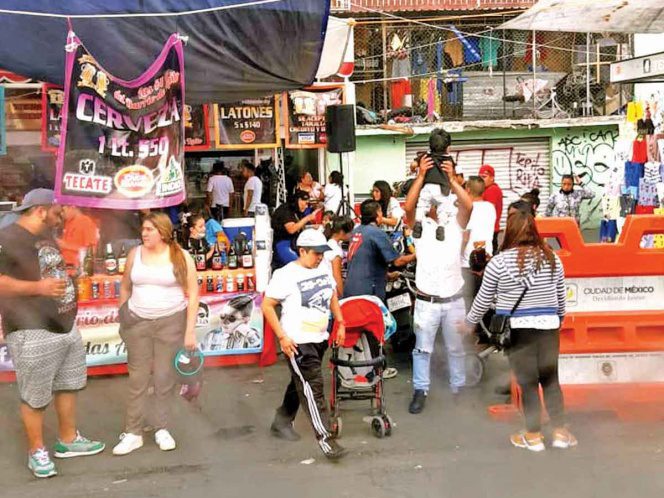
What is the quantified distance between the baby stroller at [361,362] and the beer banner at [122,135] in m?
1.81

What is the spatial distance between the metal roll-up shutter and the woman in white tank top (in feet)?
49.7

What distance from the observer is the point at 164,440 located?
18.8ft

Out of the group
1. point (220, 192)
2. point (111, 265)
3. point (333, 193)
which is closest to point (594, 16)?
point (111, 265)

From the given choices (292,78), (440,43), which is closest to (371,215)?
(292,78)

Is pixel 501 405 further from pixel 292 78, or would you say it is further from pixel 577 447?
pixel 292 78

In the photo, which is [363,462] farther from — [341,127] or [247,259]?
[341,127]

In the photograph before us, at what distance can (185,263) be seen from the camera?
574 centimetres

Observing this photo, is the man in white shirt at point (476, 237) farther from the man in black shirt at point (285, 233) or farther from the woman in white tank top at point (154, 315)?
the woman in white tank top at point (154, 315)

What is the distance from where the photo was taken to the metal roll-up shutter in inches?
806

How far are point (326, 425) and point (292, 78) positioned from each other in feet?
11.6

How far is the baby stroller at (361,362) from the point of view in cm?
589

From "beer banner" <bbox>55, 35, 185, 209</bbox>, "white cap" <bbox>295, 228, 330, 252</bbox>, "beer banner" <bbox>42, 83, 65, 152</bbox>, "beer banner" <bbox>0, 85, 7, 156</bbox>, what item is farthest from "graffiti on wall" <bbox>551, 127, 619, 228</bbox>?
"white cap" <bbox>295, 228, 330, 252</bbox>

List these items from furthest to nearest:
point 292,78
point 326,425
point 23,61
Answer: point 292,78 < point 23,61 < point 326,425

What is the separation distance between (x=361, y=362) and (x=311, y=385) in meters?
0.49
